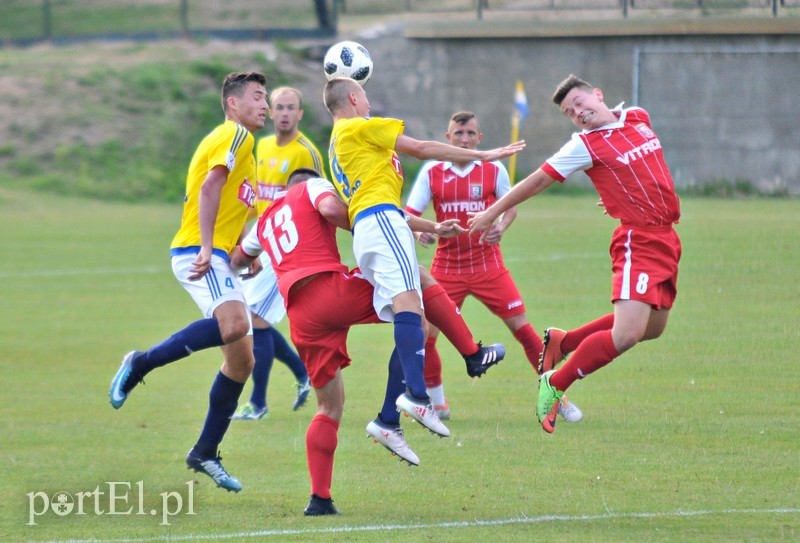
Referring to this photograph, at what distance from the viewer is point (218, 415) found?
7.36 metres

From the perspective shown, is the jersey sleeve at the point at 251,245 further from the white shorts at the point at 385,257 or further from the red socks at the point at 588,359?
the red socks at the point at 588,359

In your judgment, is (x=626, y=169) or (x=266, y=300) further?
(x=266, y=300)

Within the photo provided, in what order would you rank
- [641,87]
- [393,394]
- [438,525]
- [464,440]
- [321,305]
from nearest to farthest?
[438,525] < [321,305] < [393,394] < [464,440] < [641,87]

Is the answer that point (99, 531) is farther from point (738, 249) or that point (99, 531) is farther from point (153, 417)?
point (738, 249)

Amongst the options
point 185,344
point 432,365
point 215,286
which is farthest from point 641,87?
point 185,344

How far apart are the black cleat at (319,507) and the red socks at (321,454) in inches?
1.0

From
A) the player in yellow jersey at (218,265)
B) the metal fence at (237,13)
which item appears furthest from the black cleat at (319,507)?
the metal fence at (237,13)

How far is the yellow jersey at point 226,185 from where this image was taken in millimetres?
7428

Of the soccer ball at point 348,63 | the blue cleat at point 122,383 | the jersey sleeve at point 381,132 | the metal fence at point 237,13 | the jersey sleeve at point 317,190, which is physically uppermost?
the metal fence at point 237,13

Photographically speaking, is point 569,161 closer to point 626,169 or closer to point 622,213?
point 626,169

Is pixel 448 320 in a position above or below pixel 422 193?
below

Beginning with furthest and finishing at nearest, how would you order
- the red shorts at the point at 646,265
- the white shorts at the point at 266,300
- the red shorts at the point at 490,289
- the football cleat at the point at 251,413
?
the white shorts at the point at 266,300, the football cleat at the point at 251,413, the red shorts at the point at 490,289, the red shorts at the point at 646,265

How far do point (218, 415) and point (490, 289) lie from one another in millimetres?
2740

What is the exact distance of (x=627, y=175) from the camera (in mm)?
7379
